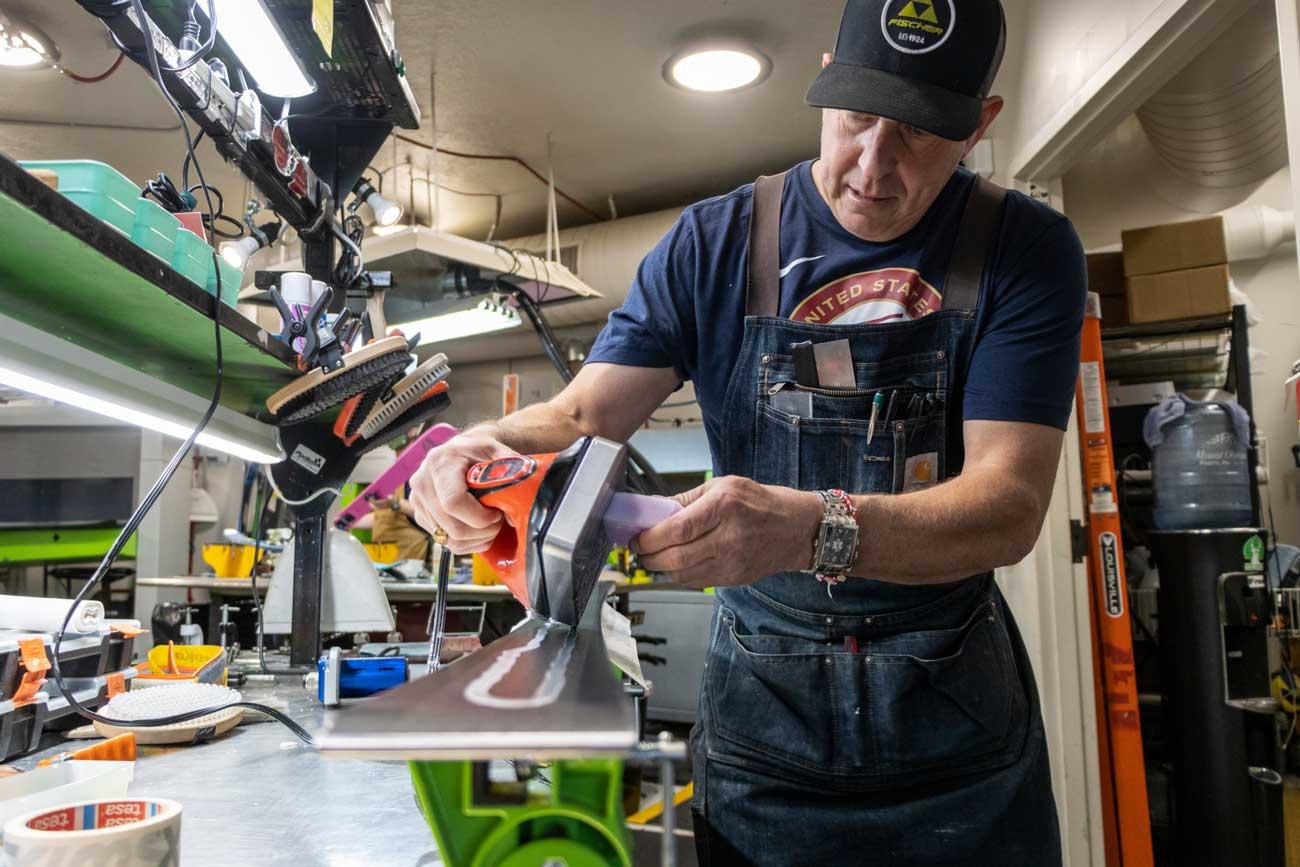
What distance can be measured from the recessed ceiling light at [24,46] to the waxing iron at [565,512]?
13.4 feet

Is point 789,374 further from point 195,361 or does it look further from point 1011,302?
point 195,361

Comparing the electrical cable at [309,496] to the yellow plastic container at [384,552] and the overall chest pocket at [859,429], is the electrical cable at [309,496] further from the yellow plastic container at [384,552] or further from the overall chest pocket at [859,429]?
the yellow plastic container at [384,552]

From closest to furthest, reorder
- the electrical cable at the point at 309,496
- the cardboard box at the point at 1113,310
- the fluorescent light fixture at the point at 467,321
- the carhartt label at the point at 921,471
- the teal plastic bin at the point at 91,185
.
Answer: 1. the teal plastic bin at the point at 91,185
2. the carhartt label at the point at 921,471
3. the electrical cable at the point at 309,496
4. the cardboard box at the point at 1113,310
5. the fluorescent light fixture at the point at 467,321

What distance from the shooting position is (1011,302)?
3.97 ft

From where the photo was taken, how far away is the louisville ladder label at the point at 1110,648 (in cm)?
273

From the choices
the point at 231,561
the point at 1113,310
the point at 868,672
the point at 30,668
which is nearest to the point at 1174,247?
the point at 1113,310

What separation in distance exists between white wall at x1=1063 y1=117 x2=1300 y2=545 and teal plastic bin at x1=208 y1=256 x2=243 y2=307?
418 centimetres

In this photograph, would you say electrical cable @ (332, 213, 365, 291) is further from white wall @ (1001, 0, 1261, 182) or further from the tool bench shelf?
white wall @ (1001, 0, 1261, 182)

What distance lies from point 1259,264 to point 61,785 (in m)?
5.23


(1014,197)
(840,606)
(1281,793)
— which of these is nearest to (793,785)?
(840,606)

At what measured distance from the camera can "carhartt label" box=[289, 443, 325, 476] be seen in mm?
1914

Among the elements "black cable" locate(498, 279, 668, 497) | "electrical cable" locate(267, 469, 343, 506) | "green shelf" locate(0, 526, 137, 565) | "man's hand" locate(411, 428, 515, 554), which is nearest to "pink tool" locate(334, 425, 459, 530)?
"electrical cable" locate(267, 469, 343, 506)

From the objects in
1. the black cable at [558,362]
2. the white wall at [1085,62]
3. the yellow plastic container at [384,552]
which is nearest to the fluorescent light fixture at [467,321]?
the black cable at [558,362]

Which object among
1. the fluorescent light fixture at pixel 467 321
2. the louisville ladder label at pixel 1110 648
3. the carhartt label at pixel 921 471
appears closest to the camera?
the carhartt label at pixel 921 471
